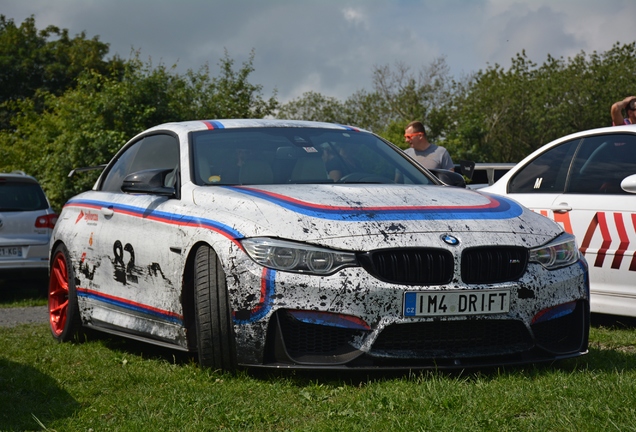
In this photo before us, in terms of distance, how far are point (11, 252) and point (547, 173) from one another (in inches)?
275

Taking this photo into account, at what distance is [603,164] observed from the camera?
293 inches

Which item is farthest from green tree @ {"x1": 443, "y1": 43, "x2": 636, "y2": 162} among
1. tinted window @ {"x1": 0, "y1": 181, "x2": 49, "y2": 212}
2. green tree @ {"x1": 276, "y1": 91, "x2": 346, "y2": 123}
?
tinted window @ {"x1": 0, "y1": 181, "x2": 49, "y2": 212}

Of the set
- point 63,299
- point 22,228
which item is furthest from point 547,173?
point 22,228

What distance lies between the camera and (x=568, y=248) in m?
5.32

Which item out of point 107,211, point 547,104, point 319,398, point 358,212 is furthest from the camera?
point 547,104

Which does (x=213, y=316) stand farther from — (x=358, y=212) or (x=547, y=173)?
(x=547, y=173)

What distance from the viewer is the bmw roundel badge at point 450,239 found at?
485 centimetres

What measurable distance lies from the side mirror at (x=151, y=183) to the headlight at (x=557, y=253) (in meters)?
2.18

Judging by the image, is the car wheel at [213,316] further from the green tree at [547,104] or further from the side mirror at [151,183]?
the green tree at [547,104]

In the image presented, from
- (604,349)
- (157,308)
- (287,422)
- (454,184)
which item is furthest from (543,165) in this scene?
(287,422)

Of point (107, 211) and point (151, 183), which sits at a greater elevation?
point (151, 183)

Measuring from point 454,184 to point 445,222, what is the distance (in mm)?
1557

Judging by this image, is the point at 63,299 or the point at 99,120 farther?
the point at 99,120

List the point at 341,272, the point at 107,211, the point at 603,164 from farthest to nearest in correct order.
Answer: the point at 603,164 < the point at 107,211 < the point at 341,272
